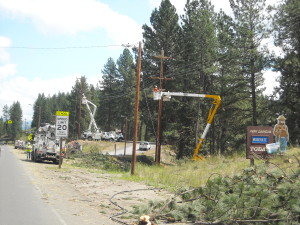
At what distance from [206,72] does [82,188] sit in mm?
28247

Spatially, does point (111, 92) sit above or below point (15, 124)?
above

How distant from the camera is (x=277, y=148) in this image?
19281mm

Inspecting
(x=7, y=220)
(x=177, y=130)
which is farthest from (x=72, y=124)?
(x=7, y=220)

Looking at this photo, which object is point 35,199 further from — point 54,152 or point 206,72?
point 206,72

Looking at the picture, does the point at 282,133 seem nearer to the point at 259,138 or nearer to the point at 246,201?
the point at 259,138

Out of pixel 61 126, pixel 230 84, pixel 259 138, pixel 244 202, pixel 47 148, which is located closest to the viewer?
pixel 244 202

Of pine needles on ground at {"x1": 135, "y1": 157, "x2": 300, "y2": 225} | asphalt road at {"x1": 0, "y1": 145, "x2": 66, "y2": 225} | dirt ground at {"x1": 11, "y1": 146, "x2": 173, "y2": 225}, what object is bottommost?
dirt ground at {"x1": 11, "y1": 146, "x2": 173, "y2": 225}

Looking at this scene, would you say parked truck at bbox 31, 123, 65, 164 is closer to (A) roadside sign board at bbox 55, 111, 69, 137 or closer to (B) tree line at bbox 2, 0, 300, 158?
(A) roadside sign board at bbox 55, 111, 69, 137

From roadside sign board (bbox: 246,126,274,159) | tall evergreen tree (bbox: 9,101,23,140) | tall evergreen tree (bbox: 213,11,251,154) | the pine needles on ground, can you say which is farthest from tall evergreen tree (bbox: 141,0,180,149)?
tall evergreen tree (bbox: 9,101,23,140)

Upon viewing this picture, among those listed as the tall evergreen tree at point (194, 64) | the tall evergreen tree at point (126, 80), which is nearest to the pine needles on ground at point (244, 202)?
the tall evergreen tree at point (194, 64)

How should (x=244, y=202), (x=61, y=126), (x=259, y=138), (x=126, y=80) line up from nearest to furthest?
1. (x=244, y=202)
2. (x=259, y=138)
3. (x=61, y=126)
4. (x=126, y=80)

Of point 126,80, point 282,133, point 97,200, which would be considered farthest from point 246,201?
point 126,80

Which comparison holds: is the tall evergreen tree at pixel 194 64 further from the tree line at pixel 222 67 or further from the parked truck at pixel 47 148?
the parked truck at pixel 47 148

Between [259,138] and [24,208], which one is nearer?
[24,208]
